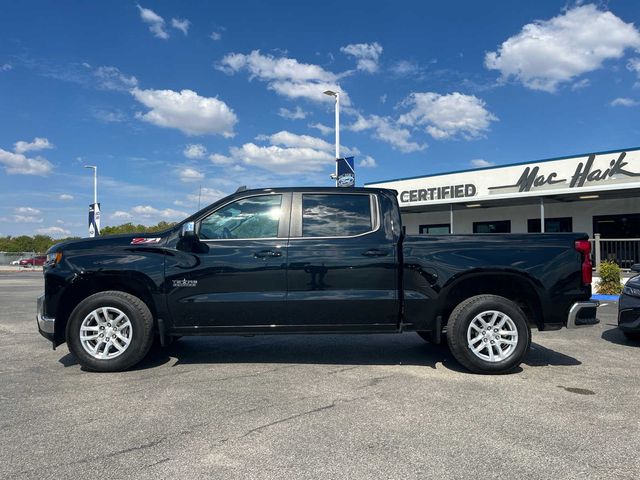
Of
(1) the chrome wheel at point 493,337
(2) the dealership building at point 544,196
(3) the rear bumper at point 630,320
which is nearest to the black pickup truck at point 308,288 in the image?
(1) the chrome wheel at point 493,337

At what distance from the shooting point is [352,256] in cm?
512

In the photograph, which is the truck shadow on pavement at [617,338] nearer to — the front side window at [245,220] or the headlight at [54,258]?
the front side window at [245,220]

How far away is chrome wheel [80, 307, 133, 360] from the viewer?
200 inches

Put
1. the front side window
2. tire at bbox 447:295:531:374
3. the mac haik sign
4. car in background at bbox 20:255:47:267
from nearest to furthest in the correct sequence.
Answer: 1. tire at bbox 447:295:531:374
2. the front side window
3. the mac haik sign
4. car in background at bbox 20:255:47:267

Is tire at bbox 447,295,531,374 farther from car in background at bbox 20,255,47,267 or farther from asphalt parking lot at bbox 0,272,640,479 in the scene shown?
car in background at bbox 20,255,47,267

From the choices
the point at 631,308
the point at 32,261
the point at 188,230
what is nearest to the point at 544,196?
the point at 631,308

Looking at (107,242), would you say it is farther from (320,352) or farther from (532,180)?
(532,180)

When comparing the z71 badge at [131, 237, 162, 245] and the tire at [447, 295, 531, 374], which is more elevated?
the z71 badge at [131, 237, 162, 245]

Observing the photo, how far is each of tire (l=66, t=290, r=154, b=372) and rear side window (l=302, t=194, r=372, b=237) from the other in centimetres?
196

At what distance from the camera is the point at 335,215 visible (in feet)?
17.6

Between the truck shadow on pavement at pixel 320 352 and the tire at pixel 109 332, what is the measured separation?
322mm

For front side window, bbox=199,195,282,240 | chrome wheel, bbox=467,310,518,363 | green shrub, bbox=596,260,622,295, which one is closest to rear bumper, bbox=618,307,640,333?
chrome wheel, bbox=467,310,518,363

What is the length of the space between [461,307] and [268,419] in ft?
8.06

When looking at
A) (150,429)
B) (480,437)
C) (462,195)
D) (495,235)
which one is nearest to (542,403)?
(480,437)
